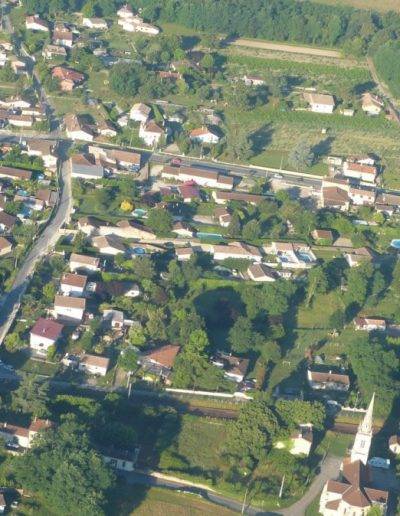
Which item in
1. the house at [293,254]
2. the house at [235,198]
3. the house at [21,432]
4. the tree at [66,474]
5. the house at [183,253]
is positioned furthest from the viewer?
the house at [235,198]

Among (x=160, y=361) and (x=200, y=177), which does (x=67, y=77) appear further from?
(x=160, y=361)

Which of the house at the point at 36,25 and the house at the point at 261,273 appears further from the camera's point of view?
the house at the point at 36,25

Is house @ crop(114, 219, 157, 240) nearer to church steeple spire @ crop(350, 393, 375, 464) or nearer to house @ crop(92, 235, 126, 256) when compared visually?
house @ crop(92, 235, 126, 256)

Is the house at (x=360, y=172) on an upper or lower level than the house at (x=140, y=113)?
upper

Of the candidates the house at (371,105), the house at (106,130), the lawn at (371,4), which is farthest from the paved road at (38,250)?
the lawn at (371,4)

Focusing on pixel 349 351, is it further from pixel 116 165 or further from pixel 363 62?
pixel 363 62

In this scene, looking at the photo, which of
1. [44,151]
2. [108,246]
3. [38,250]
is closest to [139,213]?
[108,246]

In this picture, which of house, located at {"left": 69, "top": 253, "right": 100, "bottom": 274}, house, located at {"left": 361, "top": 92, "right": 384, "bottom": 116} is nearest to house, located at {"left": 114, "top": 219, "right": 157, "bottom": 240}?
house, located at {"left": 69, "top": 253, "right": 100, "bottom": 274}

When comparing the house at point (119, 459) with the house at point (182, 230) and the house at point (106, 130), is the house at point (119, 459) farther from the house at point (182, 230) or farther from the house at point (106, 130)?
the house at point (106, 130)

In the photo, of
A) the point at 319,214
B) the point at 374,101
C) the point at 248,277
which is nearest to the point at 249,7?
the point at 374,101
